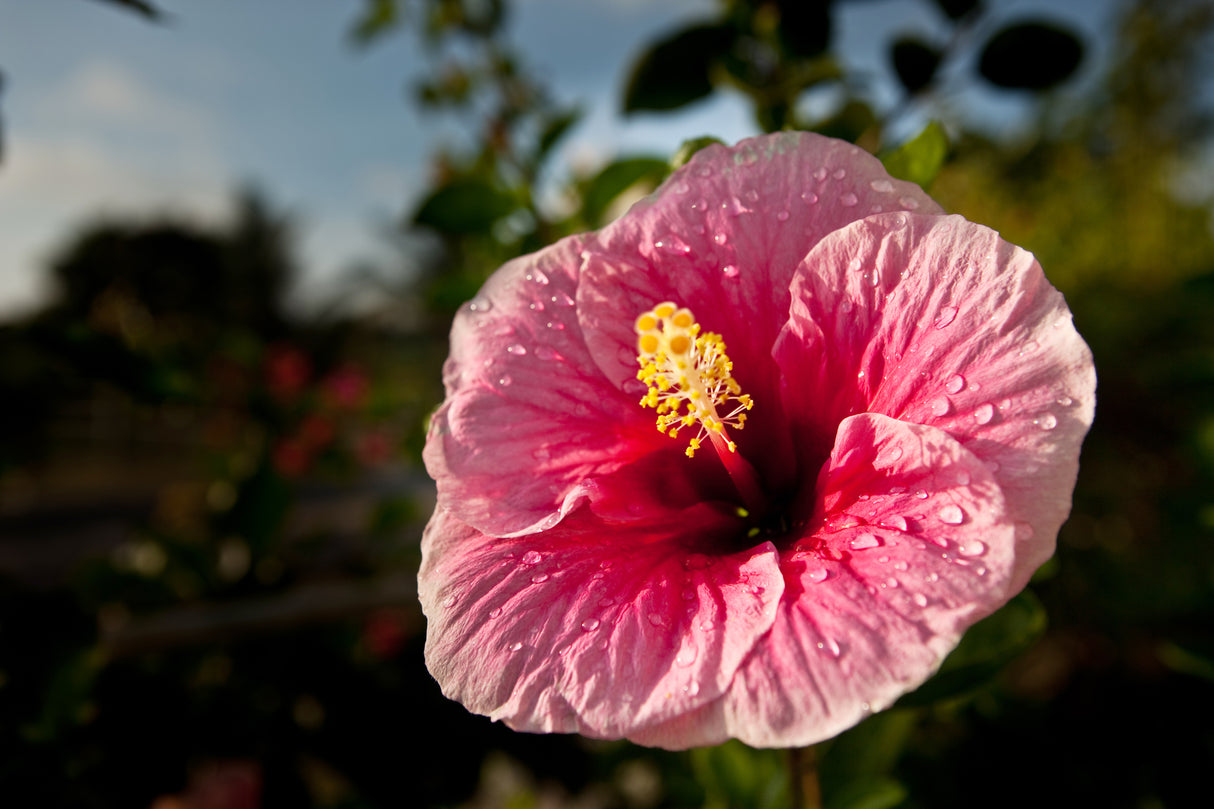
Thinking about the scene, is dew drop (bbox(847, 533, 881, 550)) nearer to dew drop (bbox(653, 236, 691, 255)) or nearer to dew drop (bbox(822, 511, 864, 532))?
dew drop (bbox(822, 511, 864, 532))

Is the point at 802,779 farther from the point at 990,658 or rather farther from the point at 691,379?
the point at 691,379

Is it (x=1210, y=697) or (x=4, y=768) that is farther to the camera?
(x=1210, y=697)

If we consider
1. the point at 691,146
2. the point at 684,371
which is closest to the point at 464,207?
the point at 691,146

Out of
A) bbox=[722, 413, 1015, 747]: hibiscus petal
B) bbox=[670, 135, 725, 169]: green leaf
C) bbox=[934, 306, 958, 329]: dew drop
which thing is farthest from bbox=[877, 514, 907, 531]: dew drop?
bbox=[670, 135, 725, 169]: green leaf

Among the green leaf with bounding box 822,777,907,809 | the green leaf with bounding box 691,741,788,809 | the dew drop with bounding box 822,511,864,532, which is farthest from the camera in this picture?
the green leaf with bounding box 691,741,788,809

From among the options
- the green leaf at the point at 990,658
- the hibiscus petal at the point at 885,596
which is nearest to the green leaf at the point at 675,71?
the hibiscus petal at the point at 885,596

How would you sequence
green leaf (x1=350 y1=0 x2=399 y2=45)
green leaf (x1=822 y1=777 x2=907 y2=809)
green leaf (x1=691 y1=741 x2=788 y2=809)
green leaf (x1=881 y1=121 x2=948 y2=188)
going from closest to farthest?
green leaf (x1=881 y1=121 x2=948 y2=188), green leaf (x1=822 y1=777 x2=907 y2=809), green leaf (x1=691 y1=741 x2=788 y2=809), green leaf (x1=350 y1=0 x2=399 y2=45)

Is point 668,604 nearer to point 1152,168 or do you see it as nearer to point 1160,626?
point 1160,626

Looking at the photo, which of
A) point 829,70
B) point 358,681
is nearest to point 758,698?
point 829,70
